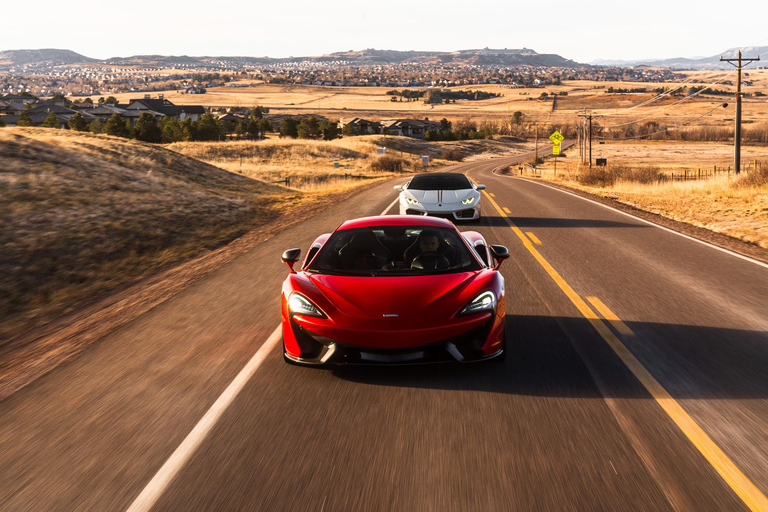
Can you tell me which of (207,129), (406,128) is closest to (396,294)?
(207,129)

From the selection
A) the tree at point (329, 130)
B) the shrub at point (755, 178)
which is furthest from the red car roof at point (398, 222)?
the tree at point (329, 130)

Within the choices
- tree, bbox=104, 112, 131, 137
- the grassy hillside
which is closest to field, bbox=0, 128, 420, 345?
the grassy hillside

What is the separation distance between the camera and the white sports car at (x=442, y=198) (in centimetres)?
1413

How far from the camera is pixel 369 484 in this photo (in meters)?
3.40

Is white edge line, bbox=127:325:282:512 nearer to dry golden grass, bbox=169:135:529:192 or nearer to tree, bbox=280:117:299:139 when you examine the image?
dry golden grass, bbox=169:135:529:192

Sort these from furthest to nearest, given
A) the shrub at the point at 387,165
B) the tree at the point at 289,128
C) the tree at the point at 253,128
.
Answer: the tree at the point at 289,128
the tree at the point at 253,128
the shrub at the point at 387,165

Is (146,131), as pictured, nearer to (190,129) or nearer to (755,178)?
(190,129)

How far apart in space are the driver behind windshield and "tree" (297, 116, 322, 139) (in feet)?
341

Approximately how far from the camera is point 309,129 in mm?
108312

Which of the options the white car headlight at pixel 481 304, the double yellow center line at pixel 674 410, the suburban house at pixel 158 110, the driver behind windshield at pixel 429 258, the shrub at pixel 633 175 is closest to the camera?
the double yellow center line at pixel 674 410

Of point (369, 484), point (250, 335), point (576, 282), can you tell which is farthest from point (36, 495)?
point (576, 282)

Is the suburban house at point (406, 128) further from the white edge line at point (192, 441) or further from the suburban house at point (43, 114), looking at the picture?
the white edge line at point (192, 441)

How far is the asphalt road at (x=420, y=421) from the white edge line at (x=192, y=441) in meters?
0.03

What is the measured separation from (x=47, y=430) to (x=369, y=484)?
7.86 ft
